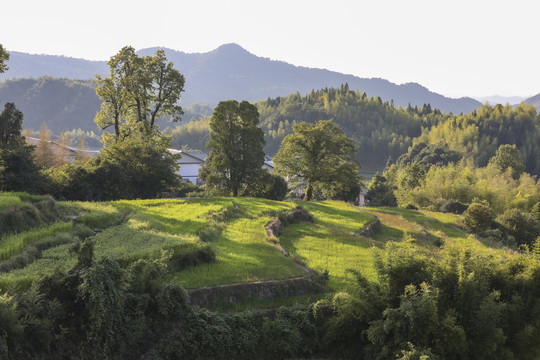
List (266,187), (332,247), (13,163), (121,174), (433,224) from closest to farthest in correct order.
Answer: (332,247)
(13,163)
(121,174)
(433,224)
(266,187)

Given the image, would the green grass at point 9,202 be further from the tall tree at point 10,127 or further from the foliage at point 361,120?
the foliage at point 361,120

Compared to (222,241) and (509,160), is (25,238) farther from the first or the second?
(509,160)

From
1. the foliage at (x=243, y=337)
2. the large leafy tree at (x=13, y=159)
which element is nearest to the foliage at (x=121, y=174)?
the large leafy tree at (x=13, y=159)

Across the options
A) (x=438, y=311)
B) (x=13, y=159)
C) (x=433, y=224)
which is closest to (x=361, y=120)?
(x=433, y=224)

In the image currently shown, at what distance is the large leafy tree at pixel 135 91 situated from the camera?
33.9 meters

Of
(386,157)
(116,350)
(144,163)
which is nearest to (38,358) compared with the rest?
(116,350)

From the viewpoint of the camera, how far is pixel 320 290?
13.4 metres

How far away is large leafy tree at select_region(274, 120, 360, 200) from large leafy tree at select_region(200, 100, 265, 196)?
8.33 metres

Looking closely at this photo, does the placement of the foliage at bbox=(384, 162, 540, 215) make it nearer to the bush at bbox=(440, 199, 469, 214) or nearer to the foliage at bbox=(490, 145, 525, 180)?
the bush at bbox=(440, 199, 469, 214)

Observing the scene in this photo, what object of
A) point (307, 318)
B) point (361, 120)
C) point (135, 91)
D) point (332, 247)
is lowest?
point (332, 247)

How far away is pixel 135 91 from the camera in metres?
33.9

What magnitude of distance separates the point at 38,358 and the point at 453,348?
368 inches

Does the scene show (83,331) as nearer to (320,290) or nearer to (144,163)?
(320,290)

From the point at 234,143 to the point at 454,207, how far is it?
30.5 metres
